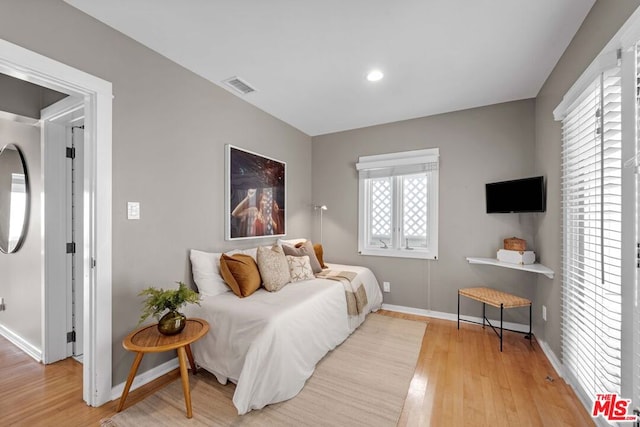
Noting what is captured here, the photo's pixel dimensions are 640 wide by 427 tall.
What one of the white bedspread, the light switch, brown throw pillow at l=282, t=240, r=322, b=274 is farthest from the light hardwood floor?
brown throw pillow at l=282, t=240, r=322, b=274

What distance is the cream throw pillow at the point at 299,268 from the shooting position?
289 centimetres

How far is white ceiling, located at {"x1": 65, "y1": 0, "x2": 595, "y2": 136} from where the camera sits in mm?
1729

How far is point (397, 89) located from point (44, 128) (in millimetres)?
3272

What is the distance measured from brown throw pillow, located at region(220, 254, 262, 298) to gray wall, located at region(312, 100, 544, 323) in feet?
6.27

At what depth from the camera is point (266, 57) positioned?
226cm

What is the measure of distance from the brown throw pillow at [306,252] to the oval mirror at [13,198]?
2515 millimetres

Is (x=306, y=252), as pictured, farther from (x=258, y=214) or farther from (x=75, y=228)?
(x=75, y=228)

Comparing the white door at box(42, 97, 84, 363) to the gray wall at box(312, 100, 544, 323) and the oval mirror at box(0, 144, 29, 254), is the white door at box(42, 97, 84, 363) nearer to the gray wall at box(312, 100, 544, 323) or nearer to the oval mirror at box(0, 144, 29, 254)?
the oval mirror at box(0, 144, 29, 254)

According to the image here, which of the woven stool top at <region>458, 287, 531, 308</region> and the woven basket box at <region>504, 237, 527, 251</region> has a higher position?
the woven basket box at <region>504, 237, 527, 251</region>

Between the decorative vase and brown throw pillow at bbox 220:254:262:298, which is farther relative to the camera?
brown throw pillow at bbox 220:254:262:298

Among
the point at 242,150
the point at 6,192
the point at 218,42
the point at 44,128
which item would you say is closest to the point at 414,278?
the point at 242,150

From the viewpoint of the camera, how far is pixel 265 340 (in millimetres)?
1807

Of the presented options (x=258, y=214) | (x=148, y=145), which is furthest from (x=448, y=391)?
(x=148, y=145)

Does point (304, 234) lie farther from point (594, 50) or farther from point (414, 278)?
point (594, 50)
